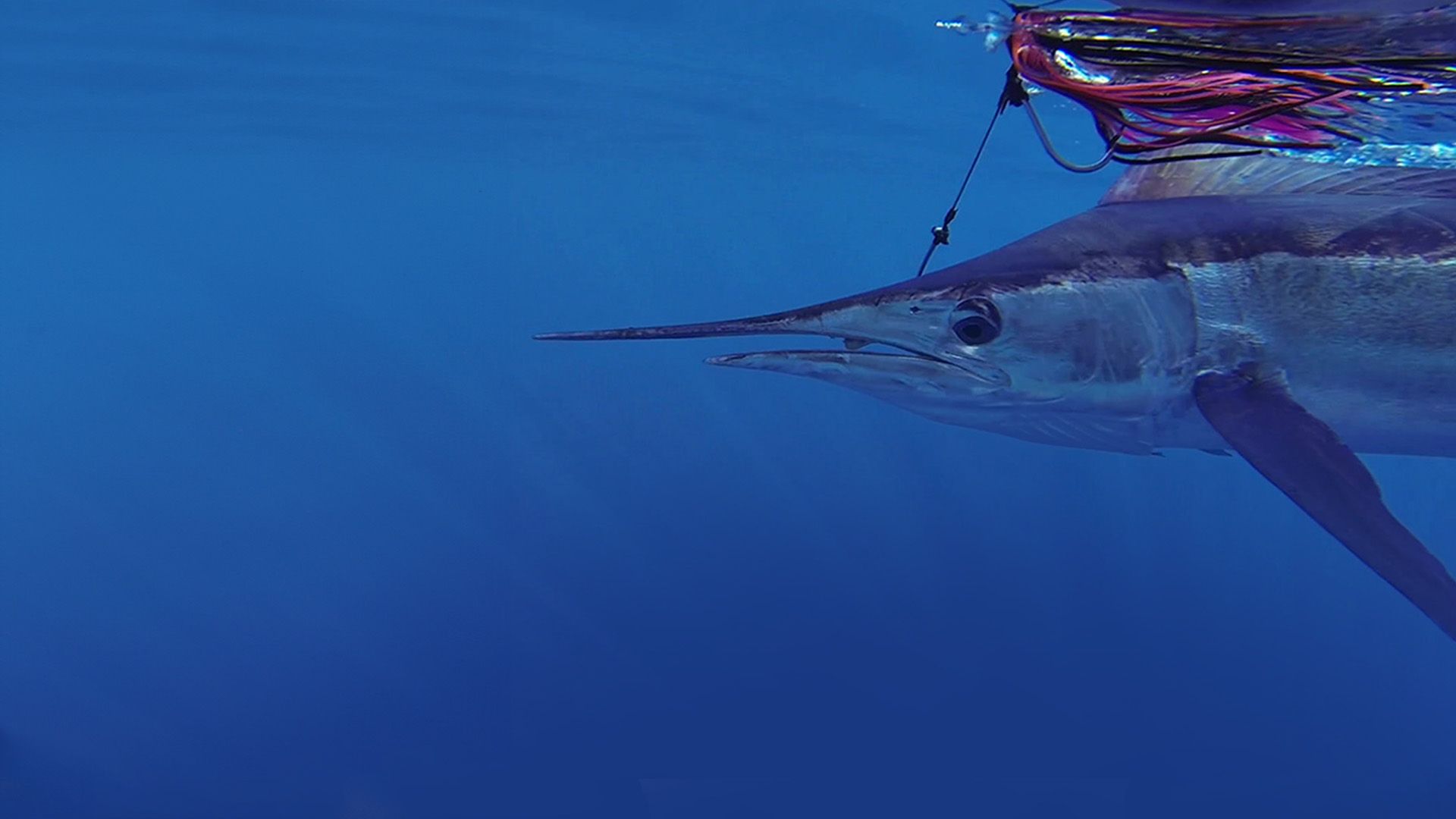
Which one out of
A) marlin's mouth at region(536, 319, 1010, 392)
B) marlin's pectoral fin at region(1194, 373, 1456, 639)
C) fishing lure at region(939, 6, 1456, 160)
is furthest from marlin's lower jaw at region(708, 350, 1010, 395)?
fishing lure at region(939, 6, 1456, 160)

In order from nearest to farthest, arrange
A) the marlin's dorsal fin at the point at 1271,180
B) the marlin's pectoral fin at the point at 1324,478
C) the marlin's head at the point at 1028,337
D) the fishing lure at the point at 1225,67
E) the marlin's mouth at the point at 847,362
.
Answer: the marlin's pectoral fin at the point at 1324,478 → the marlin's mouth at the point at 847,362 → the marlin's head at the point at 1028,337 → the marlin's dorsal fin at the point at 1271,180 → the fishing lure at the point at 1225,67

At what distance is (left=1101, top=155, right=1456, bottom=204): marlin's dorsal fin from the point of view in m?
2.89

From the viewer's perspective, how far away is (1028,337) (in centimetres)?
242

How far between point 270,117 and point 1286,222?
15799mm

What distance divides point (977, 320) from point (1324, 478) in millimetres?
842

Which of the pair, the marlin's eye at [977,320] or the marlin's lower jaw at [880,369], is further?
the marlin's eye at [977,320]

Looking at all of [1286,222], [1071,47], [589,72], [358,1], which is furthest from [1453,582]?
[589,72]

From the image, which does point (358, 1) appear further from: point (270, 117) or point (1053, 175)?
point (1053, 175)

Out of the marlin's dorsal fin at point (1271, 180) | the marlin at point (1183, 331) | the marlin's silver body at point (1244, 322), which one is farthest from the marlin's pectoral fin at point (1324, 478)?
the marlin's dorsal fin at point (1271, 180)

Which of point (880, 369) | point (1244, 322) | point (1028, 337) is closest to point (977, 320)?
point (1028, 337)

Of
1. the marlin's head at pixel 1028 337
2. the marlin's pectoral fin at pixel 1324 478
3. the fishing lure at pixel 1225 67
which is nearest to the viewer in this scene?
the marlin's pectoral fin at pixel 1324 478

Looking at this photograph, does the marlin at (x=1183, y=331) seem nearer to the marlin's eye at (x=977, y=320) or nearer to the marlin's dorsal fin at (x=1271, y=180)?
the marlin's eye at (x=977, y=320)

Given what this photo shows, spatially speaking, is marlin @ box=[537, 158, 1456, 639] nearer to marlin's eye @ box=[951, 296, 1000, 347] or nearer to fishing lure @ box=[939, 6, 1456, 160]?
marlin's eye @ box=[951, 296, 1000, 347]

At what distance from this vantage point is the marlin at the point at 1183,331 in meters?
2.40
